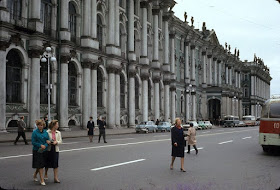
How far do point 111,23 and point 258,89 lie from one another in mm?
99378

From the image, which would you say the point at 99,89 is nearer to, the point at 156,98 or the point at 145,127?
the point at 145,127

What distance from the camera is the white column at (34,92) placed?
35062mm

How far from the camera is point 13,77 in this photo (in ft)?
112

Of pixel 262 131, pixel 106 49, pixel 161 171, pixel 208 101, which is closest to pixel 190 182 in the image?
pixel 161 171

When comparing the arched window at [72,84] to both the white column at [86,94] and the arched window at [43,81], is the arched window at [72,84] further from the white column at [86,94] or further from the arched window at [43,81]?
the arched window at [43,81]

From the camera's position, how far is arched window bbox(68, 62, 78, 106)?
136 ft

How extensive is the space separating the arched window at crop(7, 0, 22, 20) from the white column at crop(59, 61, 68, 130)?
665cm

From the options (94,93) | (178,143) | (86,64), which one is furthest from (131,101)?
(178,143)

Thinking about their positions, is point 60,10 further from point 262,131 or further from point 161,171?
point 161,171

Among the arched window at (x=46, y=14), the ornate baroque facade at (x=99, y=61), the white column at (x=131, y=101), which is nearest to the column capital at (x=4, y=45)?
the ornate baroque facade at (x=99, y=61)

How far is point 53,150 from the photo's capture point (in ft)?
33.2

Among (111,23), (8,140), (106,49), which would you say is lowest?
(8,140)

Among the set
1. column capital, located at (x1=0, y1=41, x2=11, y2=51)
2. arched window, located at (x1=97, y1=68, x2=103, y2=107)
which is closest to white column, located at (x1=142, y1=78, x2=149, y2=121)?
arched window, located at (x1=97, y1=68, x2=103, y2=107)

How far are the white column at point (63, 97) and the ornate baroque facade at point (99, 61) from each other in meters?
0.10
